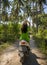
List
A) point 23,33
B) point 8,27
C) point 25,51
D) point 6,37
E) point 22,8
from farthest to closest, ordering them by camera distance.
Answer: point 22,8
point 8,27
point 6,37
point 23,33
point 25,51

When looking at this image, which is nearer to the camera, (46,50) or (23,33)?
(23,33)

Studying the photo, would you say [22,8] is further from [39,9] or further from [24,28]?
[24,28]

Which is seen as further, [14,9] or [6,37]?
[14,9]

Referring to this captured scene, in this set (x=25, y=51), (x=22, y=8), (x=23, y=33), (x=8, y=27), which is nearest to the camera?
(x=25, y=51)

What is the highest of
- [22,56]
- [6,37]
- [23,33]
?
[23,33]

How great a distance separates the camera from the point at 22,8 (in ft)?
154

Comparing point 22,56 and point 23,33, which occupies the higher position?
point 23,33

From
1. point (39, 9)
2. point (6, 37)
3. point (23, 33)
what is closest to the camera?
point (23, 33)

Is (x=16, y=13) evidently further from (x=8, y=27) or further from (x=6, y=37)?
(x=6, y=37)

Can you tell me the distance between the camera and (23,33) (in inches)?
424

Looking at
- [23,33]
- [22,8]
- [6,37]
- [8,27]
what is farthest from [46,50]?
[22,8]

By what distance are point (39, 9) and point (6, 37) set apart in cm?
2236

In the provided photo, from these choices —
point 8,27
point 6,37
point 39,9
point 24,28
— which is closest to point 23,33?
point 24,28

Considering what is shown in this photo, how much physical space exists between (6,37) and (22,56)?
1226 cm
